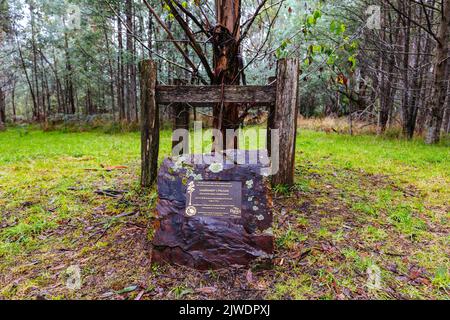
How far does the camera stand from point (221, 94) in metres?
3.04

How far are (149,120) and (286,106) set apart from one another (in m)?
1.56

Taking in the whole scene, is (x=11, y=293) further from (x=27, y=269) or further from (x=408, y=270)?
(x=408, y=270)

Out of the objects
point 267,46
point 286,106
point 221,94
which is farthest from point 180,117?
point 267,46

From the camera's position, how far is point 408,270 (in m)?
2.22

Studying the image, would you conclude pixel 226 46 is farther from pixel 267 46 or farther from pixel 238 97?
pixel 267 46

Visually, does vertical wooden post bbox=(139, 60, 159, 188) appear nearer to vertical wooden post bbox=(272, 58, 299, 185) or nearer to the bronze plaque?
the bronze plaque

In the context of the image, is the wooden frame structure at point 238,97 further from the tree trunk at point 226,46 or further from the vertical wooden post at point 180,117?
the vertical wooden post at point 180,117

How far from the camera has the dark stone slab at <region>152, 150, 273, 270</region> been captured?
2.26 metres

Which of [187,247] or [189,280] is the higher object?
[187,247]

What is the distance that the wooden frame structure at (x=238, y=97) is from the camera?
3.05 meters

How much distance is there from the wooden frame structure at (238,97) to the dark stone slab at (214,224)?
0.88 m

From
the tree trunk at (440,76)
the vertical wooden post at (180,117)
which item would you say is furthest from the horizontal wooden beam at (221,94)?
the tree trunk at (440,76)
